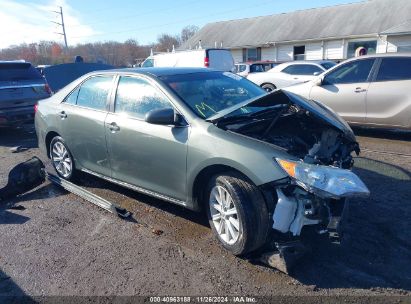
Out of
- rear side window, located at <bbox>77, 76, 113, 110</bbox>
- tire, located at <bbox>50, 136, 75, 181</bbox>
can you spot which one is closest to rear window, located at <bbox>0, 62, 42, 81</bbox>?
tire, located at <bbox>50, 136, 75, 181</bbox>

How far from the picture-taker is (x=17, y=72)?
343 inches

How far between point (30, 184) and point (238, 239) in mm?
3450

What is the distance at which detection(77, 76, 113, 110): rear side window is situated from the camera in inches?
172

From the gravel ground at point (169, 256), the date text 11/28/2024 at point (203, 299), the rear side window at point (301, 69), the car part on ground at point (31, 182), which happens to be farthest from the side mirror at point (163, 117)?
the rear side window at point (301, 69)

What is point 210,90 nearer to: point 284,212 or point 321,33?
point 284,212

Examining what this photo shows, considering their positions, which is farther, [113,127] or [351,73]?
[351,73]

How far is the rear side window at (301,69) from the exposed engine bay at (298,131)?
28.8 ft

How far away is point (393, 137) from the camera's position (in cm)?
711

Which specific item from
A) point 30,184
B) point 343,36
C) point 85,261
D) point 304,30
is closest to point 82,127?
point 30,184

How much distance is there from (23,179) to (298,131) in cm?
381

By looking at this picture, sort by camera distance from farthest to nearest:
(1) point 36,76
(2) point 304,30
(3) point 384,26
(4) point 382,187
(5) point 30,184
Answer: (2) point 304,30 < (3) point 384,26 < (1) point 36,76 < (5) point 30,184 < (4) point 382,187

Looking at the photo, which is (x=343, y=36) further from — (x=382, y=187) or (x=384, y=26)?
(x=382, y=187)

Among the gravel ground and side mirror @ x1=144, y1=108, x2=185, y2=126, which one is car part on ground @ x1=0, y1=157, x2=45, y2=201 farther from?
side mirror @ x1=144, y1=108, x2=185, y2=126

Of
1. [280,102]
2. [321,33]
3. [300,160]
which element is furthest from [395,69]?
[321,33]
